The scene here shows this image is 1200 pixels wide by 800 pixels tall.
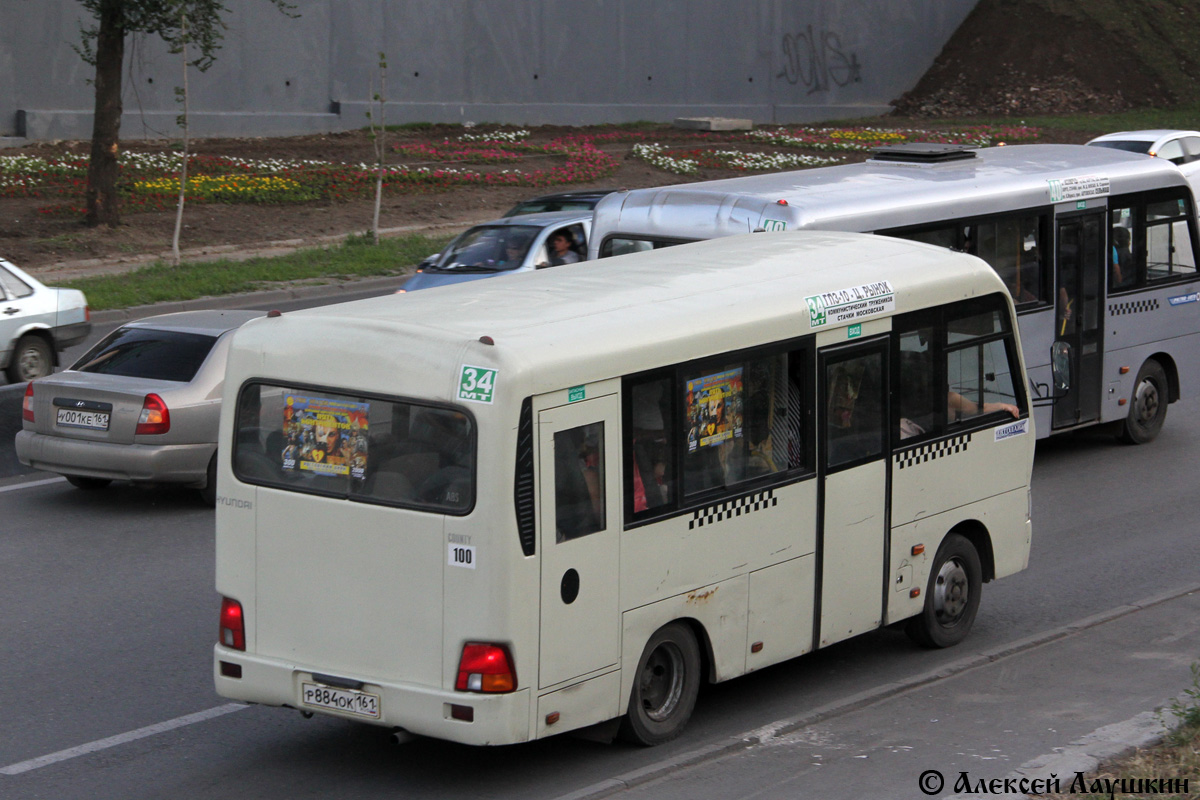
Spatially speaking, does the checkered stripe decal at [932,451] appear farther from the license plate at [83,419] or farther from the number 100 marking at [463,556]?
the license plate at [83,419]

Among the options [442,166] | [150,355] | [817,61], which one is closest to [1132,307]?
[150,355]

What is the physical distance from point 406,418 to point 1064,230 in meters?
8.74

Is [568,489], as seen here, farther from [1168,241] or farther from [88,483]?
[1168,241]

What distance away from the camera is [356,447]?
6512 mm

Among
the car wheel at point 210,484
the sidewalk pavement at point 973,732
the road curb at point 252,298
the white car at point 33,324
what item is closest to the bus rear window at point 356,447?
the sidewalk pavement at point 973,732

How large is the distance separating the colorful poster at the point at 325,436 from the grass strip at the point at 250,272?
15.6 meters

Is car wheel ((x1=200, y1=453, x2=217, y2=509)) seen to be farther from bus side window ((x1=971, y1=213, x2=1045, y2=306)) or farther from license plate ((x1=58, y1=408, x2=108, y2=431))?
bus side window ((x1=971, y1=213, x2=1045, y2=306))

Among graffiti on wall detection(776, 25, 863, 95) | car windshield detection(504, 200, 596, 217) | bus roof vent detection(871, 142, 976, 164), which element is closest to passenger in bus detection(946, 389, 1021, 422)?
bus roof vent detection(871, 142, 976, 164)

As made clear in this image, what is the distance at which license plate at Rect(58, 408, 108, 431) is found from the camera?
38.3ft

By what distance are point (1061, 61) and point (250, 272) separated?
41475mm

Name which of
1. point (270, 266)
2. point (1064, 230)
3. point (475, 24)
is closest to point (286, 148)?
point (475, 24)

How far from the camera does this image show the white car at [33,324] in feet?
53.9

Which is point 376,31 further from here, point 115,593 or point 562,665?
point 562,665

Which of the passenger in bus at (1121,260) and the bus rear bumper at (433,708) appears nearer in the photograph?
the bus rear bumper at (433,708)
